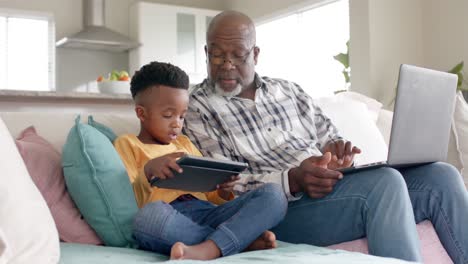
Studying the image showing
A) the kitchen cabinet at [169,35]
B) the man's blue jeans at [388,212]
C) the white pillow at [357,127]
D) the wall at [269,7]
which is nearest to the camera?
the man's blue jeans at [388,212]

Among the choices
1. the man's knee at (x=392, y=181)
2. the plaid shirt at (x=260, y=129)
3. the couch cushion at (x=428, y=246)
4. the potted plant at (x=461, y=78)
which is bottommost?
the couch cushion at (x=428, y=246)

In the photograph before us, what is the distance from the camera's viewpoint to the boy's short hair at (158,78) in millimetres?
1762

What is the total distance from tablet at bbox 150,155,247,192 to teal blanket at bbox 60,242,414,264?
18cm

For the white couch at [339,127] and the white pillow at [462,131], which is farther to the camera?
the white pillow at [462,131]

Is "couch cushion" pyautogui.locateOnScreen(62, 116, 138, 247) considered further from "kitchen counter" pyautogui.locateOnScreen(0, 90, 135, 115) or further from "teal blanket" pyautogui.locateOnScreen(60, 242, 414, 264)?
"kitchen counter" pyautogui.locateOnScreen(0, 90, 135, 115)

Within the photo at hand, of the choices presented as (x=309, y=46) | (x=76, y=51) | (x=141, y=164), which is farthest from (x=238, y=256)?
(x=76, y=51)

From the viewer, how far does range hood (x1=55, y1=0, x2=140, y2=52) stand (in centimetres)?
656

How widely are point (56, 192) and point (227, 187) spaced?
442mm

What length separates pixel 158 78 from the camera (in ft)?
5.80

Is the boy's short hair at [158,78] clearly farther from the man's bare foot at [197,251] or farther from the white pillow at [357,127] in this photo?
the white pillow at [357,127]

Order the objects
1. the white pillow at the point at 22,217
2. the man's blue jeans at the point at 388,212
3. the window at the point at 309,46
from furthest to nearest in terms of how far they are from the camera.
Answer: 1. the window at the point at 309,46
2. the man's blue jeans at the point at 388,212
3. the white pillow at the point at 22,217

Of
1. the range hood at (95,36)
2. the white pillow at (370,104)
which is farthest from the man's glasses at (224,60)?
the range hood at (95,36)

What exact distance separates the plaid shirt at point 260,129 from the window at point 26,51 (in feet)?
16.6

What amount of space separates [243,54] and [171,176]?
69 cm
